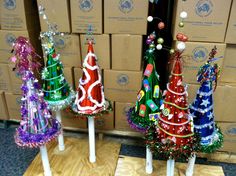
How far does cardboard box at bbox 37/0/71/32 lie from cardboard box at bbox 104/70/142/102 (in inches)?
15.8

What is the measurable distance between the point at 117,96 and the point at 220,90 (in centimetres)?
67

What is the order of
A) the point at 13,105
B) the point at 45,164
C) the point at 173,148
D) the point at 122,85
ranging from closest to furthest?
the point at 173,148 → the point at 45,164 → the point at 122,85 → the point at 13,105

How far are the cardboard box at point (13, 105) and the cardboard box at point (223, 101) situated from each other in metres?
1.26

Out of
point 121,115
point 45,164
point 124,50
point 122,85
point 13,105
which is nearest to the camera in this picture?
point 45,164

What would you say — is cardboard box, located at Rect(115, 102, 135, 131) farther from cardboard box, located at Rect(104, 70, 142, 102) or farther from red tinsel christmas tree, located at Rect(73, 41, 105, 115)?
red tinsel christmas tree, located at Rect(73, 41, 105, 115)

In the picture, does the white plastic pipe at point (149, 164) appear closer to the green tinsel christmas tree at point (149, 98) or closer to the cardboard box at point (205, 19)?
the green tinsel christmas tree at point (149, 98)

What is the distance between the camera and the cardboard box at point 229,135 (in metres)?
1.70

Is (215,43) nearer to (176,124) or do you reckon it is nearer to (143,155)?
(176,124)

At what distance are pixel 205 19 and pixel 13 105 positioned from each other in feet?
4.95

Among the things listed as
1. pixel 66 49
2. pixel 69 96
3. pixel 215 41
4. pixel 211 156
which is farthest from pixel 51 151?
pixel 215 41

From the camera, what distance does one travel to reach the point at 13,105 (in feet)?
6.56

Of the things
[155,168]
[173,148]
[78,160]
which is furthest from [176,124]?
[78,160]

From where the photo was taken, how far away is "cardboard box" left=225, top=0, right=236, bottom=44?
140cm

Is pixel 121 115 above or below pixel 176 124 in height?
below
